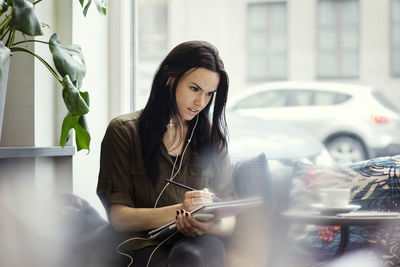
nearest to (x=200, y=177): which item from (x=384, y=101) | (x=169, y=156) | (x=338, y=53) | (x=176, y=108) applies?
(x=169, y=156)

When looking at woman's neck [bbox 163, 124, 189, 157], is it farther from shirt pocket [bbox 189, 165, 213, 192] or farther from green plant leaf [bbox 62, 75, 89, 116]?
green plant leaf [bbox 62, 75, 89, 116]

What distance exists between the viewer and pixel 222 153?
1856 millimetres

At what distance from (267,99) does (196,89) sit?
100cm

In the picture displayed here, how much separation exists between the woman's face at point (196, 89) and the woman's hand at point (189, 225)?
0.39 metres

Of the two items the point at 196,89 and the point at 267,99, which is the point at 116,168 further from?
the point at 267,99

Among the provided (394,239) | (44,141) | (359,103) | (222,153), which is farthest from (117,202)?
(359,103)

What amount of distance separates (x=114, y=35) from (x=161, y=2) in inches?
15.3

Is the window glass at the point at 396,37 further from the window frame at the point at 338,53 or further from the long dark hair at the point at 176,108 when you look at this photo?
the long dark hair at the point at 176,108

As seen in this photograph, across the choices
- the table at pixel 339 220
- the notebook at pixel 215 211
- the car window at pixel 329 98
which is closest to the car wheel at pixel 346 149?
the car window at pixel 329 98

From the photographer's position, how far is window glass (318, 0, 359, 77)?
262 cm

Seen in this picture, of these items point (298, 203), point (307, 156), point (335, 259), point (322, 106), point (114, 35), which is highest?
point (114, 35)

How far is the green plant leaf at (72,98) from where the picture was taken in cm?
170

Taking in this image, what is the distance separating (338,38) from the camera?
8.96ft

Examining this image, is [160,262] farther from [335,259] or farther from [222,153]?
[335,259]
